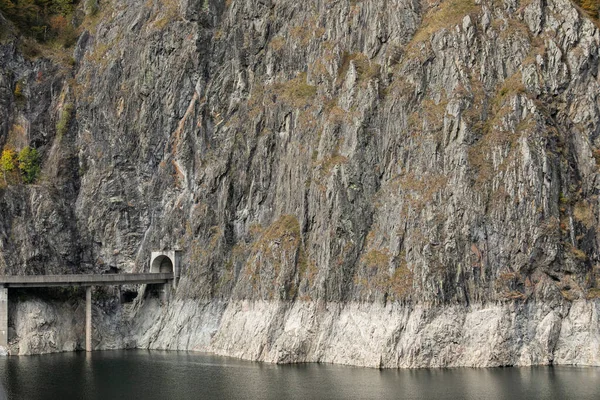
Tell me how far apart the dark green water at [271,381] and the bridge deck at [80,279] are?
12.4m

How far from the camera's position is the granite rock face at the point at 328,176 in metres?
98.9

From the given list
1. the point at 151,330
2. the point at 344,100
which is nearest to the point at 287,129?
the point at 344,100

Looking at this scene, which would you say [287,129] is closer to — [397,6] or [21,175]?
[397,6]

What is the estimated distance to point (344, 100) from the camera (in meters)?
116

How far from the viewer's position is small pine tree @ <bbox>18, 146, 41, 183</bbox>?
135 metres

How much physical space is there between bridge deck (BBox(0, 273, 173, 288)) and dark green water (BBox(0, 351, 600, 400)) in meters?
12.4

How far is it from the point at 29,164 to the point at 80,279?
24.7m

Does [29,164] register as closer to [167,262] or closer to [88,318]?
[167,262]

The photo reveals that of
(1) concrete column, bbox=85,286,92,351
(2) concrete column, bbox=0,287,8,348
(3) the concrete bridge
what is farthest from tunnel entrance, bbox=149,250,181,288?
(2) concrete column, bbox=0,287,8,348

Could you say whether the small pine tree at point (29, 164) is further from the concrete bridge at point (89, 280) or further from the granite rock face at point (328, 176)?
the concrete bridge at point (89, 280)

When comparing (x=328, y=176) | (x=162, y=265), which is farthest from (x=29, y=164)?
(x=328, y=176)

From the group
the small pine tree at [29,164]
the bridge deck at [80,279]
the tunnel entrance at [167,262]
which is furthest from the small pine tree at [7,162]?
the tunnel entrance at [167,262]

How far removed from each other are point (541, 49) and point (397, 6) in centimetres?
1979

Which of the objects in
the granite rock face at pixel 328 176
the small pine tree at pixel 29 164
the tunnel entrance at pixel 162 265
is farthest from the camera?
the small pine tree at pixel 29 164
